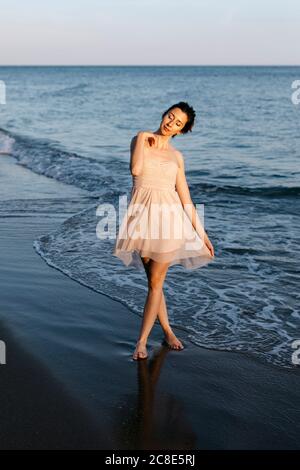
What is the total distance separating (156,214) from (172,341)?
118 centimetres

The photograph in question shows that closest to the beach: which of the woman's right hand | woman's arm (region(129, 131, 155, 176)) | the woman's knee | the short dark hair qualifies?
the woman's knee

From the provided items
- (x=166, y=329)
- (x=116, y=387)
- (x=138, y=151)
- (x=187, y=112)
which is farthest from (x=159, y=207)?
(x=116, y=387)

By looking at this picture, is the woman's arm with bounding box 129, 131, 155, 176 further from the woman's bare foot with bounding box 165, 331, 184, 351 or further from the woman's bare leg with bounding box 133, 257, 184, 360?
the woman's bare foot with bounding box 165, 331, 184, 351

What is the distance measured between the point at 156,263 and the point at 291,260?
343cm

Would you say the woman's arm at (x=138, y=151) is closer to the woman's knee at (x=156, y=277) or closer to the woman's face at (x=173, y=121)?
the woman's face at (x=173, y=121)

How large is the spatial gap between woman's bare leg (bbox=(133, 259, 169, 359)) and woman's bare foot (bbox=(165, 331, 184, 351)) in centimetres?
28

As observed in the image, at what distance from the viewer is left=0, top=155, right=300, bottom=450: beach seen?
11.6ft

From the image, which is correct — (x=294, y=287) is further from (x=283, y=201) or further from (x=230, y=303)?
(x=283, y=201)

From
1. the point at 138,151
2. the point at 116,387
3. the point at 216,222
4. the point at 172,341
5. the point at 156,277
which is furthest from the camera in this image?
the point at 216,222

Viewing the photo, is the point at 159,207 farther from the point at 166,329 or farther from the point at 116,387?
the point at 116,387

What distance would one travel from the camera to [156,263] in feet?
14.9

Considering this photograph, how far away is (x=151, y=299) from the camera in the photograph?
4.65 m

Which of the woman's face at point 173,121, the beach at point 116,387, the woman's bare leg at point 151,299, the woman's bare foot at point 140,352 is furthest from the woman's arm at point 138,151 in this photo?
the beach at point 116,387
